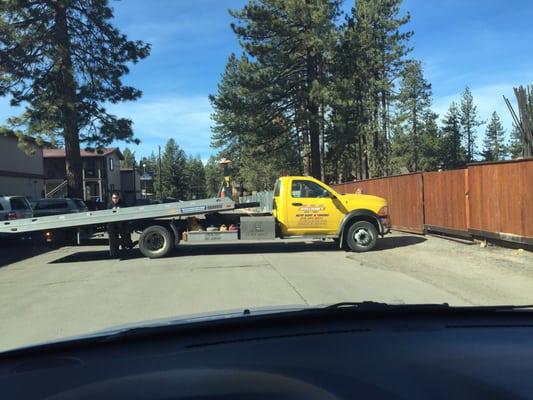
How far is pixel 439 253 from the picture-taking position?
15.0m

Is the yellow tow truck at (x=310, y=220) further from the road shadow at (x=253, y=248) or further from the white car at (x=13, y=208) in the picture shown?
the white car at (x=13, y=208)

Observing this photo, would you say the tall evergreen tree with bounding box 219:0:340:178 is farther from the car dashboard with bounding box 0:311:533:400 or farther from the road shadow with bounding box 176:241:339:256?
the car dashboard with bounding box 0:311:533:400

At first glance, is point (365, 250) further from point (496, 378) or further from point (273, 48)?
point (273, 48)

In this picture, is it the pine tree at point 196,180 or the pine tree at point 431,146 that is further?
the pine tree at point 196,180

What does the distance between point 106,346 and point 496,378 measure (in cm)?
154

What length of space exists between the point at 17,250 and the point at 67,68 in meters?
10.9

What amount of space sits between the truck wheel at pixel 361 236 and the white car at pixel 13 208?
11511 millimetres

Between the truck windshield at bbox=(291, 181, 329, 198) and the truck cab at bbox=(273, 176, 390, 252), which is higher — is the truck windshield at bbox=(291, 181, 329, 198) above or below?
above

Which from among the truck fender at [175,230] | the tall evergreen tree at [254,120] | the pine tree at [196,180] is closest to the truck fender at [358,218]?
the truck fender at [175,230]

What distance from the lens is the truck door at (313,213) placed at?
1620 cm

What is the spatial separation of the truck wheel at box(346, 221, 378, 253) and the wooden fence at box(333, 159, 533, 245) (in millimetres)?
2737

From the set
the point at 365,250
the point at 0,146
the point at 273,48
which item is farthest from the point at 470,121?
the point at 365,250

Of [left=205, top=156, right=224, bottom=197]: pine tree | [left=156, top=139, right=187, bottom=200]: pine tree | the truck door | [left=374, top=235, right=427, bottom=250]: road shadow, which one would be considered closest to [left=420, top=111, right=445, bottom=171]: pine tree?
[left=156, top=139, right=187, bottom=200]: pine tree

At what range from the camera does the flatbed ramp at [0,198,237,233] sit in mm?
14570
